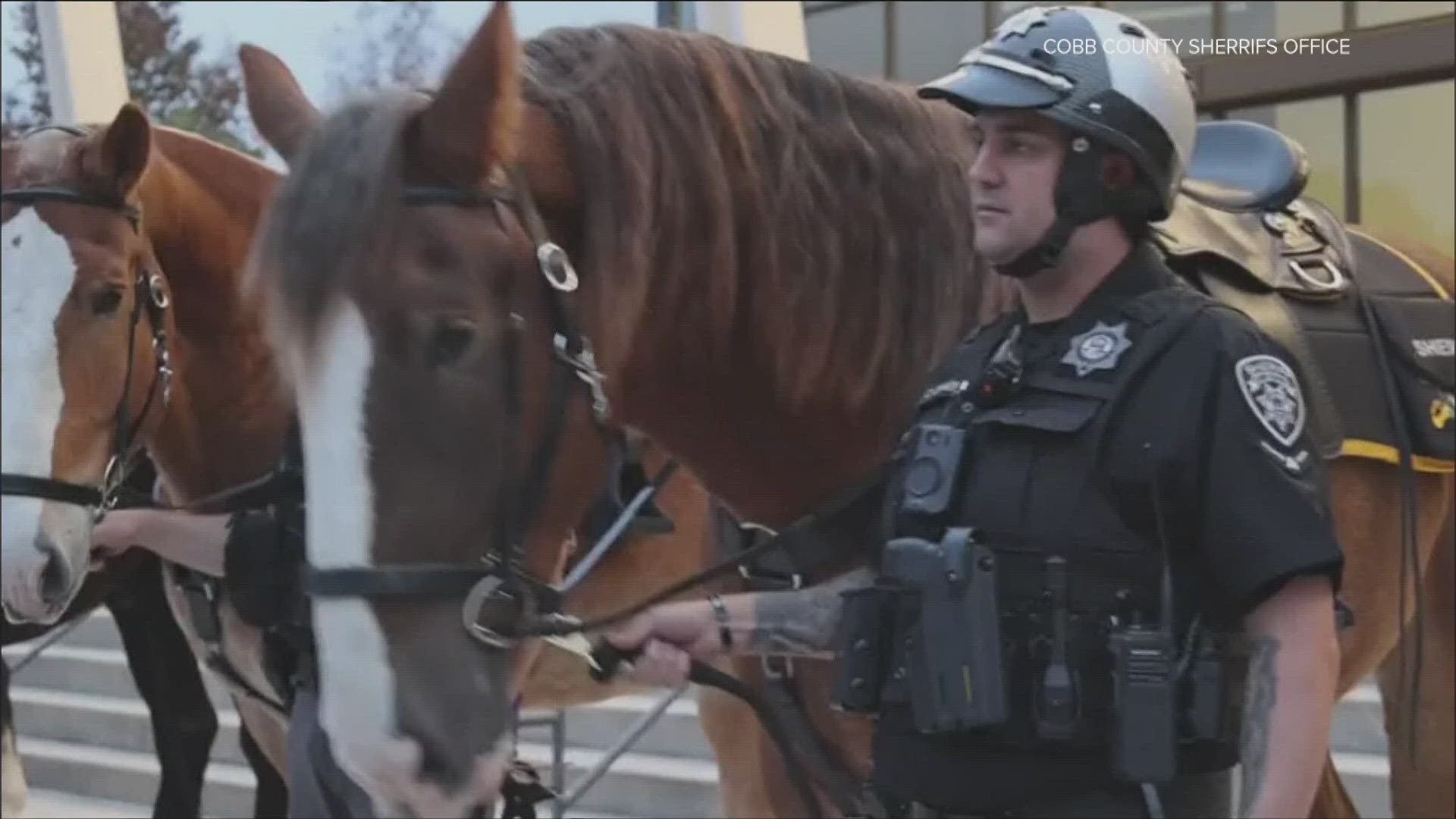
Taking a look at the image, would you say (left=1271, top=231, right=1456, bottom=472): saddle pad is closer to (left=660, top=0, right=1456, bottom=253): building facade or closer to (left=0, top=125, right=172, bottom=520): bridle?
(left=0, top=125, right=172, bottom=520): bridle

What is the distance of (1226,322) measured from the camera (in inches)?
80.5

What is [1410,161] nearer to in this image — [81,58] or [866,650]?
[866,650]

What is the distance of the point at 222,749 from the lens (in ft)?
28.1

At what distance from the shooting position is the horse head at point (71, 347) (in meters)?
3.77

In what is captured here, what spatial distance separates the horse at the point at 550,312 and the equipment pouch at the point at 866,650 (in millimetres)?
380

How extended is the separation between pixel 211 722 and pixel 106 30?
11.0 meters

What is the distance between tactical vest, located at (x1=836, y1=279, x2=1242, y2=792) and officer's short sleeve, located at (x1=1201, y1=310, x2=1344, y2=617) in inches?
3.3

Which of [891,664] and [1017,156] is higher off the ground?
[1017,156]

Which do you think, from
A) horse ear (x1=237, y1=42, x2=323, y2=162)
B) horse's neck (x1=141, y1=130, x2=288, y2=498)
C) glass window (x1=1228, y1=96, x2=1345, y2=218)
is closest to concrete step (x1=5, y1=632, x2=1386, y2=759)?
horse's neck (x1=141, y1=130, x2=288, y2=498)

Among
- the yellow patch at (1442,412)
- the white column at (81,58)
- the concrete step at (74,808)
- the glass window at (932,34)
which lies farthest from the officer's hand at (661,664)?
the white column at (81,58)

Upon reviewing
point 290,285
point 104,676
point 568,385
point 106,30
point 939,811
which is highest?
point 290,285

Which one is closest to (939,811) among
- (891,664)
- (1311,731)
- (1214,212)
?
(891,664)

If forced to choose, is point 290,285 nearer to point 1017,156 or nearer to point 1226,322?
point 1017,156

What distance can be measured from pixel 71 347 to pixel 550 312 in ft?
6.56
